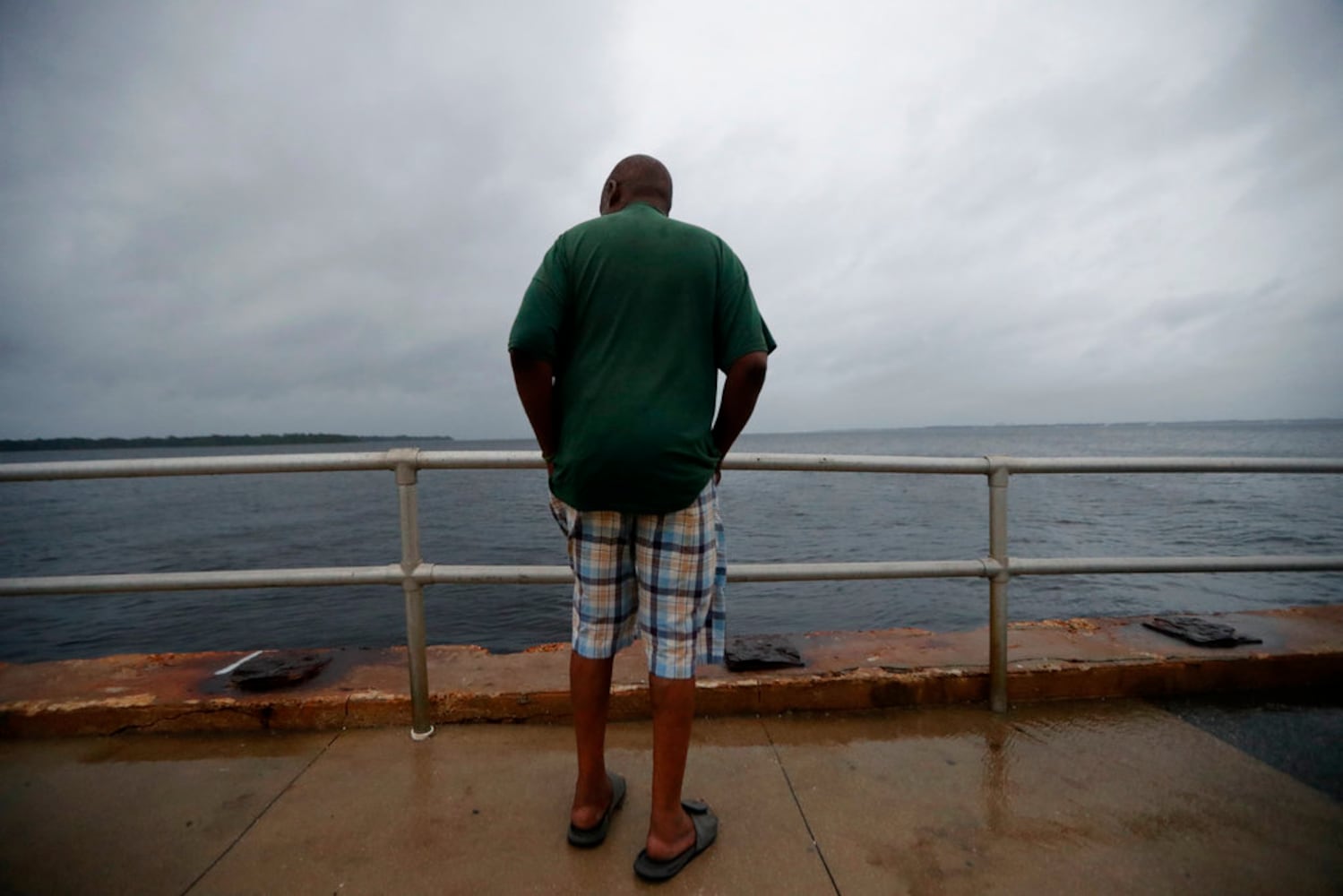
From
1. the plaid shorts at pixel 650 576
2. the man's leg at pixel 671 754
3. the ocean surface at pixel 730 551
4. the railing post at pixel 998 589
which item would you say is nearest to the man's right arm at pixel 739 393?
the plaid shorts at pixel 650 576

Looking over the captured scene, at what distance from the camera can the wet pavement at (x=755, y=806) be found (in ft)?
5.25

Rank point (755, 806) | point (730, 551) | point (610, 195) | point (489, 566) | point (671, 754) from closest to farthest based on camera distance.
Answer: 1. point (671, 754)
2. point (610, 195)
3. point (755, 806)
4. point (489, 566)
5. point (730, 551)

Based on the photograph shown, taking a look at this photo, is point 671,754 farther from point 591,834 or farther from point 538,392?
point 538,392

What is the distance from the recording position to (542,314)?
5.17ft

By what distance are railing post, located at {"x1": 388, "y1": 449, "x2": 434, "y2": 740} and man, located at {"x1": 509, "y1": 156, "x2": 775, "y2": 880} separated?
78cm

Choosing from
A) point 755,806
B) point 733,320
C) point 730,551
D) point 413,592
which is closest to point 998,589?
point 755,806

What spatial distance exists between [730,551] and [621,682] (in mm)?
13346

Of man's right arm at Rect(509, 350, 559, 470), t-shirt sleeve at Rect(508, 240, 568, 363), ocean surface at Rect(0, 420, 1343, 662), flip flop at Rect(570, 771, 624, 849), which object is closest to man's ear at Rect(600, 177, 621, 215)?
t-shirt sleeve at Rect(508, 240, 568, 363)

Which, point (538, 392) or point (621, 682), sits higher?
point (538, 392)

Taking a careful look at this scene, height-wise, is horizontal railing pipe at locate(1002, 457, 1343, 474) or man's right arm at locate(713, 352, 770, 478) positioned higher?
man's right arm at locate(713, 352, 770, 478)

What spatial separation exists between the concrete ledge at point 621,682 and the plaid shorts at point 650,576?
0.81 m

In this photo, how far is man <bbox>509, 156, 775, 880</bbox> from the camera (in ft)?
5.19

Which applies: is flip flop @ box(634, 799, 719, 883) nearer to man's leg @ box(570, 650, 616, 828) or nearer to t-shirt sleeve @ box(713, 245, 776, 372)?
man's leg @ box(570, 650, 616, 828)

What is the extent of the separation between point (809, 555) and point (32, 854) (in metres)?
14.5
